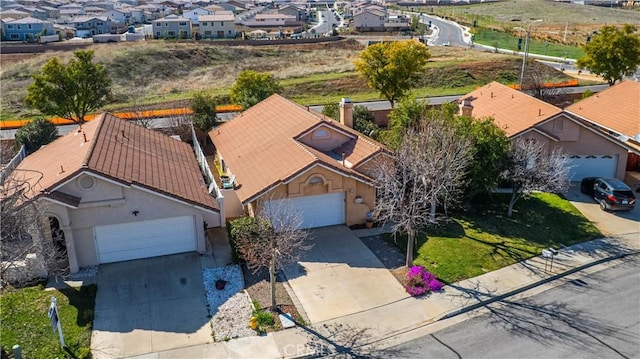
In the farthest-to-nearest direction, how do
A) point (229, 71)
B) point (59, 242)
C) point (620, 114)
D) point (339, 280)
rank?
point (229, 71), point (620, 114), point (59, 242), point (339, 280)

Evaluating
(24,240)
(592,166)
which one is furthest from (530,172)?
(24,240)

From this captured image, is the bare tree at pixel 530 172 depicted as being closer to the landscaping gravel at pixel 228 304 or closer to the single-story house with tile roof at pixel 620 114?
the single-story house with tile roof at pixel 620 114

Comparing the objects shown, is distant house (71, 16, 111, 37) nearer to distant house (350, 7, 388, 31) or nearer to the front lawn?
distant house (350, 7, 388, 31)

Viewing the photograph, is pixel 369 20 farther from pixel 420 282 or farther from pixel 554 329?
pixel 554 329

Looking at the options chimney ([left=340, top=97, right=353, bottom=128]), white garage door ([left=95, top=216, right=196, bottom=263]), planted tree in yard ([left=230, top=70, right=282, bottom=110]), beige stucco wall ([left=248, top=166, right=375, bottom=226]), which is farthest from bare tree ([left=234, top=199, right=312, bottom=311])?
planted tree in yard ([left=230, top=70, right=282, bottom=110])

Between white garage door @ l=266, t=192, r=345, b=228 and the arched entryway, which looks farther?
white garage door @ l=266, t=192, r=345, b=228

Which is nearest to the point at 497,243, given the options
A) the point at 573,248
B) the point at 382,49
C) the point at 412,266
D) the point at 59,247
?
the point at 573,248
